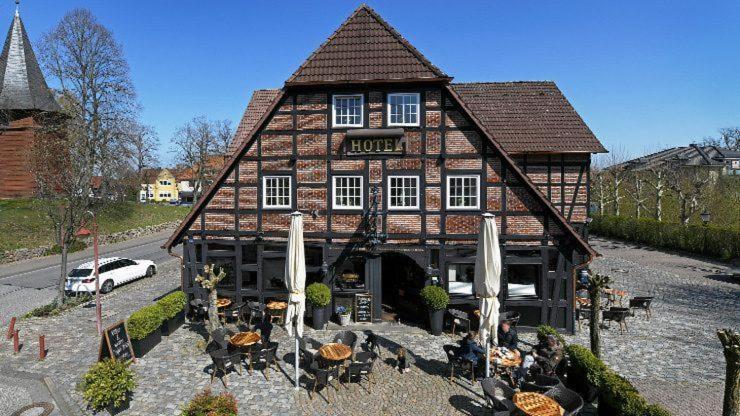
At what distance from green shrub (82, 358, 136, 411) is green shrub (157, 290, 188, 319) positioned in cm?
420

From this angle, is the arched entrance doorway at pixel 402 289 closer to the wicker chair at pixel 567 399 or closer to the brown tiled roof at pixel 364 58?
the brown tiled roof at pixel 364 58

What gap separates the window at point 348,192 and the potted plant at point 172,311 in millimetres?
6280

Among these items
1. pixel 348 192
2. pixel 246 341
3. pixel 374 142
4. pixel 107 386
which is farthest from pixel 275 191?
pixel 107 386

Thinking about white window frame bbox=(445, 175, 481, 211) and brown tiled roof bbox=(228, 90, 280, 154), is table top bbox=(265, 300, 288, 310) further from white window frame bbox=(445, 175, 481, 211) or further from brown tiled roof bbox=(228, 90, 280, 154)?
brown tiled roof bbox=(228, 90, 280, 154)

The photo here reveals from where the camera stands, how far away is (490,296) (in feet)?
35.0

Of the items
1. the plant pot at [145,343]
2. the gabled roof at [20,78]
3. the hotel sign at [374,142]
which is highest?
the gabled roof at [20,78]

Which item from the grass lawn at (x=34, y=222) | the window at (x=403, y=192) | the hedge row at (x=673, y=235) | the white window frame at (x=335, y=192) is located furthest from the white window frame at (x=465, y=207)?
the hedge row at (x=673, y=235)

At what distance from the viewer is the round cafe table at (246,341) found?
444 inches

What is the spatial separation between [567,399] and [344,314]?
25.6 ft

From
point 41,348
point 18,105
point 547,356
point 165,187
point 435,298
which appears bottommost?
point 41,348

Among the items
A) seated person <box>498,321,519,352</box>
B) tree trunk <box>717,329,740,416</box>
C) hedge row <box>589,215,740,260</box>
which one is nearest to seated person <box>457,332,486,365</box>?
seated person <box>498,321,519,352</box>

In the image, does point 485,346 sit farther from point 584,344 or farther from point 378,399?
point 584,344

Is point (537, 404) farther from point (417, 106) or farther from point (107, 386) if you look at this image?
point (417, 106)

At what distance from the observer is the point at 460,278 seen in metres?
15.5
